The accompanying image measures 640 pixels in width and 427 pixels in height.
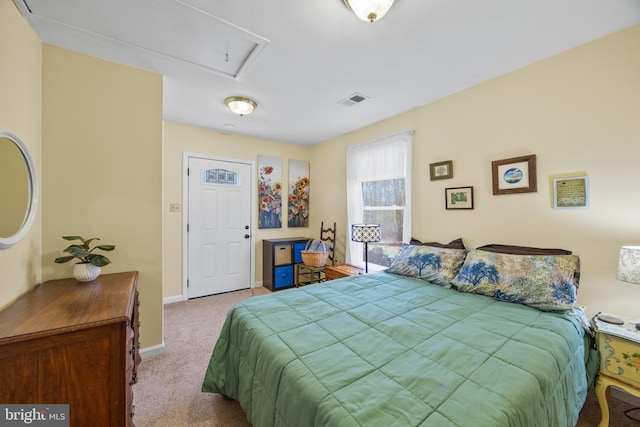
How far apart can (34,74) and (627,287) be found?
439 cm

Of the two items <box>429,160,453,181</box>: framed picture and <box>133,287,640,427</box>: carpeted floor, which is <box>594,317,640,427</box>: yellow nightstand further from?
<box>429,160,453,181</box>: framed picture

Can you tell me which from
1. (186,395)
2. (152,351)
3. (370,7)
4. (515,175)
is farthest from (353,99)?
(152,351)

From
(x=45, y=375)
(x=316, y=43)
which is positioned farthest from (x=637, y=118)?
(x=45, y=375)

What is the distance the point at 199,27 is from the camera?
166 centimetres

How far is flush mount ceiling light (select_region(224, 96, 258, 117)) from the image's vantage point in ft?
8.79

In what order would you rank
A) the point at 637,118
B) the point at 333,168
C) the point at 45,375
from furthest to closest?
the point at 333,168 < the point at 637,118 < the point at 45,375

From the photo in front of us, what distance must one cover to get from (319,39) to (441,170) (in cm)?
180

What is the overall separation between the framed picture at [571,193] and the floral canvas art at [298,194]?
3507mm

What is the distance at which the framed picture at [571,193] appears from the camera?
1.83 metres

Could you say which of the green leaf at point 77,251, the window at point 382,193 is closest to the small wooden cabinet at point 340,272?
the window at point 382,193

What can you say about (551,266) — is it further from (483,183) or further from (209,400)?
(209,400)

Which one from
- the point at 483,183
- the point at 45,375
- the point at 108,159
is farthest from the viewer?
the point at 483,183

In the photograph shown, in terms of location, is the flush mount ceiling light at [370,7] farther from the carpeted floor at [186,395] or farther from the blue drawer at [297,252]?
the blue drawer at [297,252]

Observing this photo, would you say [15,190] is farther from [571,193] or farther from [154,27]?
[571,193]
